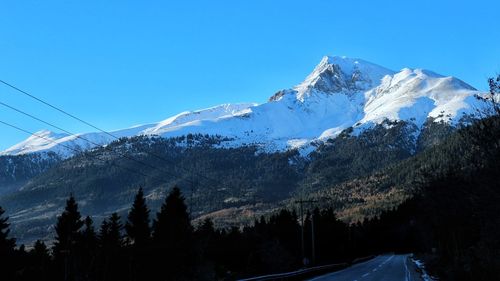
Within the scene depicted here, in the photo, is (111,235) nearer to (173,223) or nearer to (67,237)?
(67,237)

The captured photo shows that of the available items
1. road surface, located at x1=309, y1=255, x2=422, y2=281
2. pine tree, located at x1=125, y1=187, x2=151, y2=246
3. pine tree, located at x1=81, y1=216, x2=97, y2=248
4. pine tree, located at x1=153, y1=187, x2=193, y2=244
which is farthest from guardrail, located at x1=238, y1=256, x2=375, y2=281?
pine tree, located at x1=81, y1=216, x2=97, y2=248

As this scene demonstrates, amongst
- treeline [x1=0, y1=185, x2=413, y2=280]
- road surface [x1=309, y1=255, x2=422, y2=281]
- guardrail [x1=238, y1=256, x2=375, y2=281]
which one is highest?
treeline [x1=0, y1=185, x2=413, y2=280]

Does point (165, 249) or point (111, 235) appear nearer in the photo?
point (165, 249)

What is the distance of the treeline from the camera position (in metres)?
52.2

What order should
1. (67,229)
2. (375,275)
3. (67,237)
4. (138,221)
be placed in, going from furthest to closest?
(67,229), (67,237), (138,221), (375,275)

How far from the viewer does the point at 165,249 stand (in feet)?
171

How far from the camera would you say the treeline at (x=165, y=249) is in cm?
5222

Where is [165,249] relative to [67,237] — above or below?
below

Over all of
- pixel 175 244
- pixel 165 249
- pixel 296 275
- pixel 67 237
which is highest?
pixel 67 237

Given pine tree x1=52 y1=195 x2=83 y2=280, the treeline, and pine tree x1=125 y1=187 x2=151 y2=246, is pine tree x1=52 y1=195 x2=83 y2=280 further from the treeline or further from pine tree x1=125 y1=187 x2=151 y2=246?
pine tree x1=125 y1=187 x2=151 y2=246

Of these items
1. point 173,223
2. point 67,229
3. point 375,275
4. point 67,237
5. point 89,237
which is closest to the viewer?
point 375,275

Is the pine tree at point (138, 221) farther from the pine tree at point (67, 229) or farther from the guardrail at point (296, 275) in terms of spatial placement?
the guardrail at point (296, 275)

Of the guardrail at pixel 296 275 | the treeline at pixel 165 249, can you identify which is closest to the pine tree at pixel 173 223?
the treeline at pixel 165 249

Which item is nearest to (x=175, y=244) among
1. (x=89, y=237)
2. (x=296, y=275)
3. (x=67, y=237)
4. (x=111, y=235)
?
(x=296, y=275)
